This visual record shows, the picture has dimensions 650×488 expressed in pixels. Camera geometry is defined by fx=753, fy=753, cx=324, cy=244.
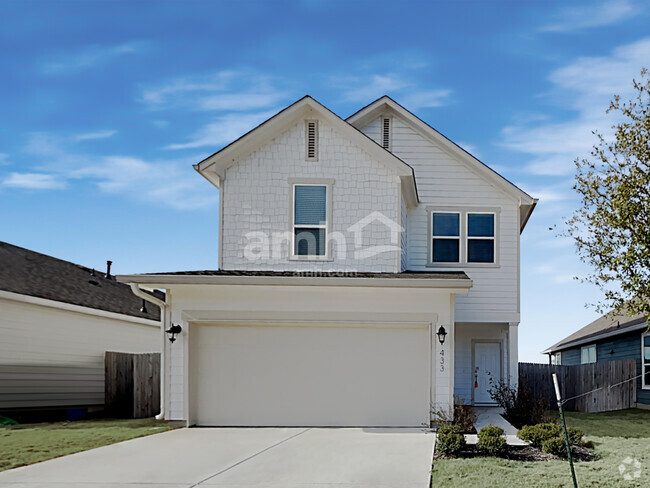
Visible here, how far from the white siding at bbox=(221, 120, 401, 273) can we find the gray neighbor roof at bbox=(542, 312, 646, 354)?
617 cm

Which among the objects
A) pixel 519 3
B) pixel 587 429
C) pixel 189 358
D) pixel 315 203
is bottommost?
pixel 587 429

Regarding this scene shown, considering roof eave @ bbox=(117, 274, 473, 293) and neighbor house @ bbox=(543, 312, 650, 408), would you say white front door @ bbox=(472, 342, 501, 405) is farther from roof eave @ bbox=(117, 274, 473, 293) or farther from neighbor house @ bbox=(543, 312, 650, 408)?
roof eave @ bbox=(117, 274, 473, 293)

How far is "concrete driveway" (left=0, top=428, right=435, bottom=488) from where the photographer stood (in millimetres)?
9406

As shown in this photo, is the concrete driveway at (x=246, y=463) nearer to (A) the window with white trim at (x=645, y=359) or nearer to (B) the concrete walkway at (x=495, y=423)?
(B) the concrete walkway at (x=495, y=423)

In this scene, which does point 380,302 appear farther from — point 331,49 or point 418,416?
point 331,49

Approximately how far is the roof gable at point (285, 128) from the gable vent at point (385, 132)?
2.78 meters

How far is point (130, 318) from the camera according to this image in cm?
2362

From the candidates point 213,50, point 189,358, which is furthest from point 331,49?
point 189,358

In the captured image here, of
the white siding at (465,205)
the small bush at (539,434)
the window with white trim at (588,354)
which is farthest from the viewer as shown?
the window with white trim at (588,354)

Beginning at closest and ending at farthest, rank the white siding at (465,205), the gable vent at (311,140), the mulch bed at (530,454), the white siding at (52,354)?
the mulch bed at (530,454) < the gable vent at (311,140) < the white siding at (52,354) < the white siding at (465,205)

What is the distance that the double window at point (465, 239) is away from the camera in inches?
758

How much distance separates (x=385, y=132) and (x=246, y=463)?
Result: 1136 centimetres

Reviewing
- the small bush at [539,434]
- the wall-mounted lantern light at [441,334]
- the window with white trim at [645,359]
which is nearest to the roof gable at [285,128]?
the wall-mounted lantern light at [441,334]

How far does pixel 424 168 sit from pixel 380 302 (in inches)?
218
